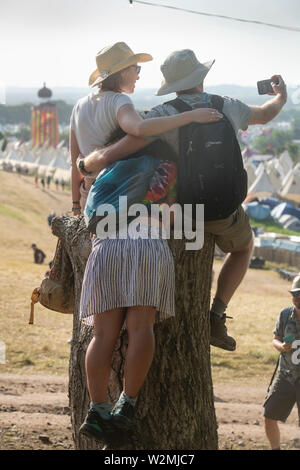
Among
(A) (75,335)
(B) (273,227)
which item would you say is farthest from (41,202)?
(A) (75,335)

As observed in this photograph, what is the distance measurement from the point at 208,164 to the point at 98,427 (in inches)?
49.1

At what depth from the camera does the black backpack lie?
11.2ft

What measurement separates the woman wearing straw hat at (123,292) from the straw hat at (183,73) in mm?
150

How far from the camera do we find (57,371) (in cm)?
955

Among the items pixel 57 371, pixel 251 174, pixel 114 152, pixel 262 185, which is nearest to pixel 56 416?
pixel 57 371

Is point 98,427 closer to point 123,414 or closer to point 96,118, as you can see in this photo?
point 123,414

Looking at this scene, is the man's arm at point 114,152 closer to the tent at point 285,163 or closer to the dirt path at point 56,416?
the dirt path at point 56,416

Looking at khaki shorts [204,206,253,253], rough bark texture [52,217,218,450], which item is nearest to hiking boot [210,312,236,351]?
rough bark texture [52,217,218,450]

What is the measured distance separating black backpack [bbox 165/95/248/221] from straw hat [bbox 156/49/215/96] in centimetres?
10

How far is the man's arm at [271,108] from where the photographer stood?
375 centimetres

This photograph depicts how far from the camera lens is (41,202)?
4134 cm

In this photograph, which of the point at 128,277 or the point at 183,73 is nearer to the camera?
the point at 128,277
